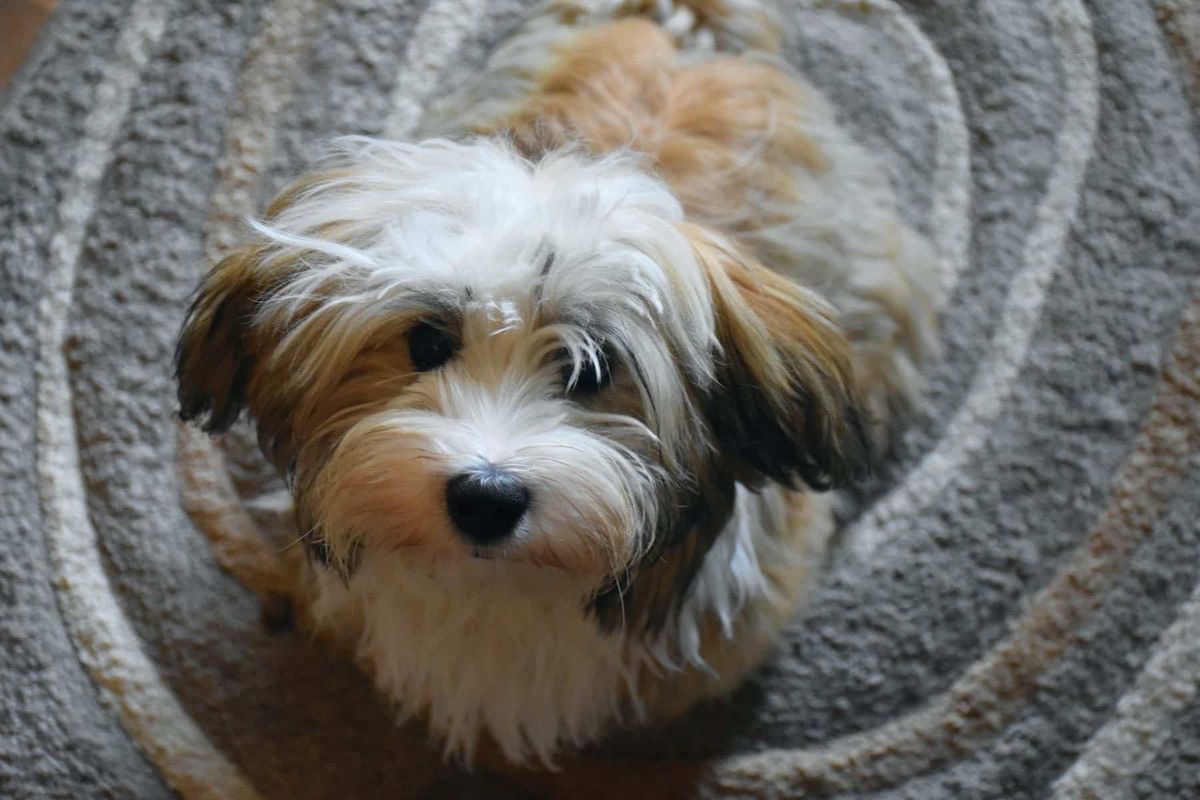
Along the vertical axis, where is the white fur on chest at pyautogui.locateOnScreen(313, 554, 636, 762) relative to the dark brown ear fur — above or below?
below

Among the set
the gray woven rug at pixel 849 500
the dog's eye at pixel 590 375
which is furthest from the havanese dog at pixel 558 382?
the gray woven rug at pixel 849 500

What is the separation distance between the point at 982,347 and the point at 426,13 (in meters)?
0.91

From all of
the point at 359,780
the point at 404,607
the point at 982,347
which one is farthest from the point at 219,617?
the point at 982,347

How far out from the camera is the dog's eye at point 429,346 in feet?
3.32

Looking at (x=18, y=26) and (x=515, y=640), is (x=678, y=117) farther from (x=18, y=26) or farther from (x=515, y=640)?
(x=18, y=26)

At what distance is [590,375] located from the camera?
1.03 metres

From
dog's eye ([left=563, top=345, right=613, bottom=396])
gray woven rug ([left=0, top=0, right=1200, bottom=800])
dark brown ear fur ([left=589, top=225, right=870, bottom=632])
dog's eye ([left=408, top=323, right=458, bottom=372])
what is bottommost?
gray woven rug ([left=0, top=0, right=1200, bottom=800])

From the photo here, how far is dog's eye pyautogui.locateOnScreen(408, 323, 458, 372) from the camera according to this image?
101 cm

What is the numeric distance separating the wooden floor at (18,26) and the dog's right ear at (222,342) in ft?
3.14

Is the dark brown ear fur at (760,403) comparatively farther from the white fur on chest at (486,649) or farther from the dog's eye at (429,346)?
the dog's eye at (429,346)

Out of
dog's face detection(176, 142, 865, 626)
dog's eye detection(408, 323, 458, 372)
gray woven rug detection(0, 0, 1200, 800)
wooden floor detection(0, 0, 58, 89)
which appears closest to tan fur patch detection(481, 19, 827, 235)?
dog's face detection(176, 142, 865, 626)

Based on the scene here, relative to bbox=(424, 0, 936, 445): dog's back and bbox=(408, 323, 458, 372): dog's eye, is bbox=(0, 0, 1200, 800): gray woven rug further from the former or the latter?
bbox=(408, 323, 458, 372): dog's eye

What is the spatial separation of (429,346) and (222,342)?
0.21 metres

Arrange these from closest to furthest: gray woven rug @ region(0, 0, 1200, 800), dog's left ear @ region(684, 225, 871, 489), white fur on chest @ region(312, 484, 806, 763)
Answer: dog's left ear @ region(684, 225, 871, 489), white fur on chest @ region(312, 484, 806, 763), gray woven rug @ region(0, 0, 1200, 800)
